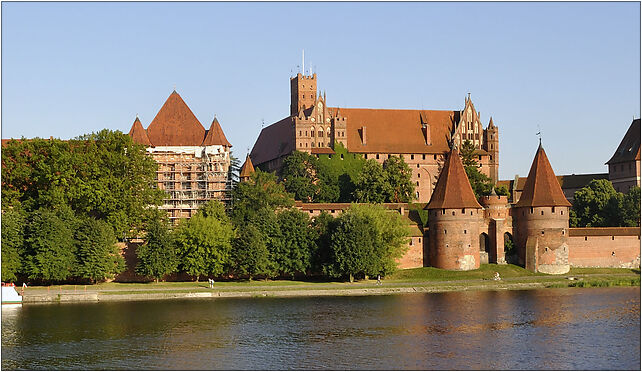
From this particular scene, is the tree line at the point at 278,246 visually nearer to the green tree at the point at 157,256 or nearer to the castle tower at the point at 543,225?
the green tree at the point at 157,256

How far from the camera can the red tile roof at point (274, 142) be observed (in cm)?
9681

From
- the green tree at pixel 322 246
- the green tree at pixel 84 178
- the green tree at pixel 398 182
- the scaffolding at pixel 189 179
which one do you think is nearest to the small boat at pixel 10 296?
the green tree at pixel 84 178

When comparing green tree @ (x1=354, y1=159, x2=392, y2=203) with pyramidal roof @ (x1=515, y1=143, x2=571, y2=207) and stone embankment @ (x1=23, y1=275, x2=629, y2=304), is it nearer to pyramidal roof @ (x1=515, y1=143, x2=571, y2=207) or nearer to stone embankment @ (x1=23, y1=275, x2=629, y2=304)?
pyramidal roof @ (x1=515, y1=143, x2=571, y2=207)

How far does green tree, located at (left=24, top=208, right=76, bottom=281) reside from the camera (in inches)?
2347

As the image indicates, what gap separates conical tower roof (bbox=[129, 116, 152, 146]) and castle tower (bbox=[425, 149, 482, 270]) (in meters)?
28.9

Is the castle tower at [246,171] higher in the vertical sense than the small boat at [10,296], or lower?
higher

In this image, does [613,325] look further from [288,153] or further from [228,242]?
[288,153]

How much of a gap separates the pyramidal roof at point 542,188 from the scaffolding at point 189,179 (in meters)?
27.8

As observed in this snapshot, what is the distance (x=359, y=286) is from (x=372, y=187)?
23032mm

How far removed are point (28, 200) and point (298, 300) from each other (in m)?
22.0

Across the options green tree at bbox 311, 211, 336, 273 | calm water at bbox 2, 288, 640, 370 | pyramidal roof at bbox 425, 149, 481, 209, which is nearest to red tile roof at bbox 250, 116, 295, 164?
pyramidal roof at bbox 425, 149, 481, 209

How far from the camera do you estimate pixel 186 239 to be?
209 ft

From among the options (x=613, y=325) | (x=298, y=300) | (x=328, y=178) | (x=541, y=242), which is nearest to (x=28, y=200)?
(x=298, y=300)

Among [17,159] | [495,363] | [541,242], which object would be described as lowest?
[495,363]
